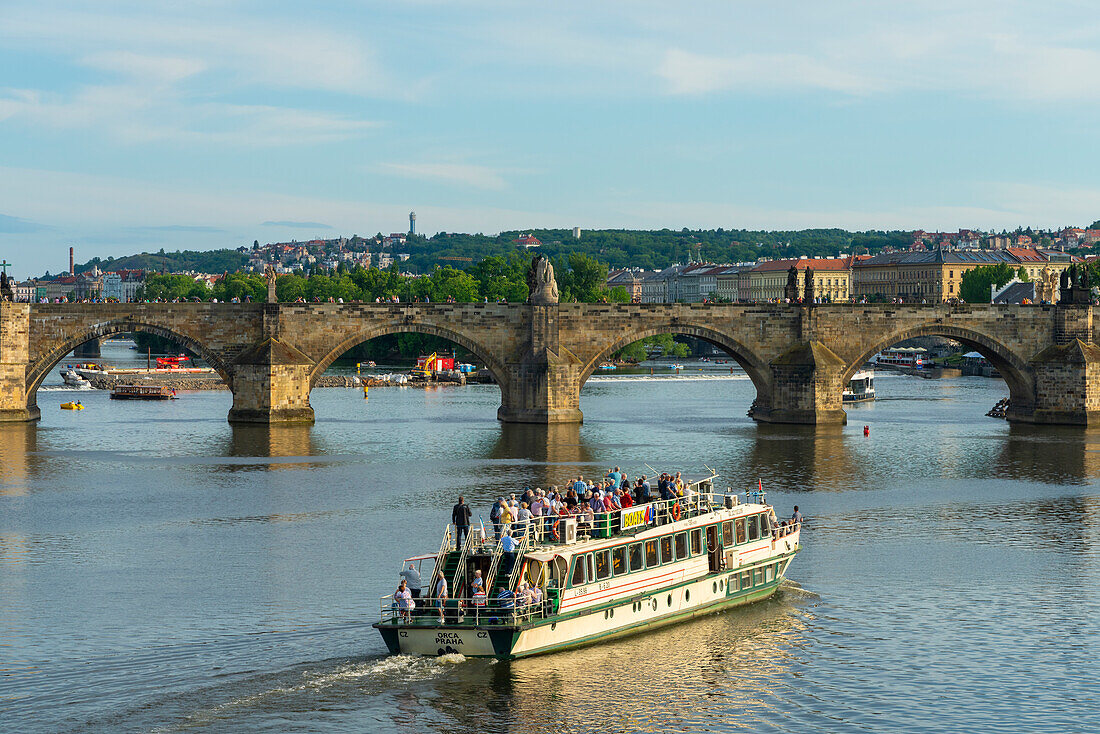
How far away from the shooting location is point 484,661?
3094 cm

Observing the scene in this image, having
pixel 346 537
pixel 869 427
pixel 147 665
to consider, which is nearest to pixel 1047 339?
pixel 869 427

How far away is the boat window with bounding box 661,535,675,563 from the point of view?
34.8 metres

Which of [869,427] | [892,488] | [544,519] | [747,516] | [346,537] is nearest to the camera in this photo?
[544,519]

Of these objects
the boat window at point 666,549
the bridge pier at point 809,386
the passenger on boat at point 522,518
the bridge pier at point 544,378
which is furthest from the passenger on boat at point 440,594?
the bridge pier at point 809,386

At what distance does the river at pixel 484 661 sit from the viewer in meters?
28.5

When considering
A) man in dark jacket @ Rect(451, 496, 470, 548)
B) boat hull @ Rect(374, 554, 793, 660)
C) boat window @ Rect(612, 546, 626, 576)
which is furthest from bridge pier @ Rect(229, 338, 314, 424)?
boat window @ Rect(612, 546, 626, 576)

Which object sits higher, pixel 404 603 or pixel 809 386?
pixel 809 386

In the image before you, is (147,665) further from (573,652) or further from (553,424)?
(553,424)

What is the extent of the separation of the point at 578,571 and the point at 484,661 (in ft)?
10.5

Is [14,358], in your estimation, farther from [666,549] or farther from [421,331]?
[666,549]

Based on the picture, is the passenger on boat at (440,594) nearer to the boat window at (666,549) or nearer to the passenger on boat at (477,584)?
the passenger on boat at (477,584)

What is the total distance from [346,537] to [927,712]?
75.1 feet

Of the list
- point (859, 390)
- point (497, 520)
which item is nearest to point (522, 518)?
point (497, 520)

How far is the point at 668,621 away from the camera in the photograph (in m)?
34.9
